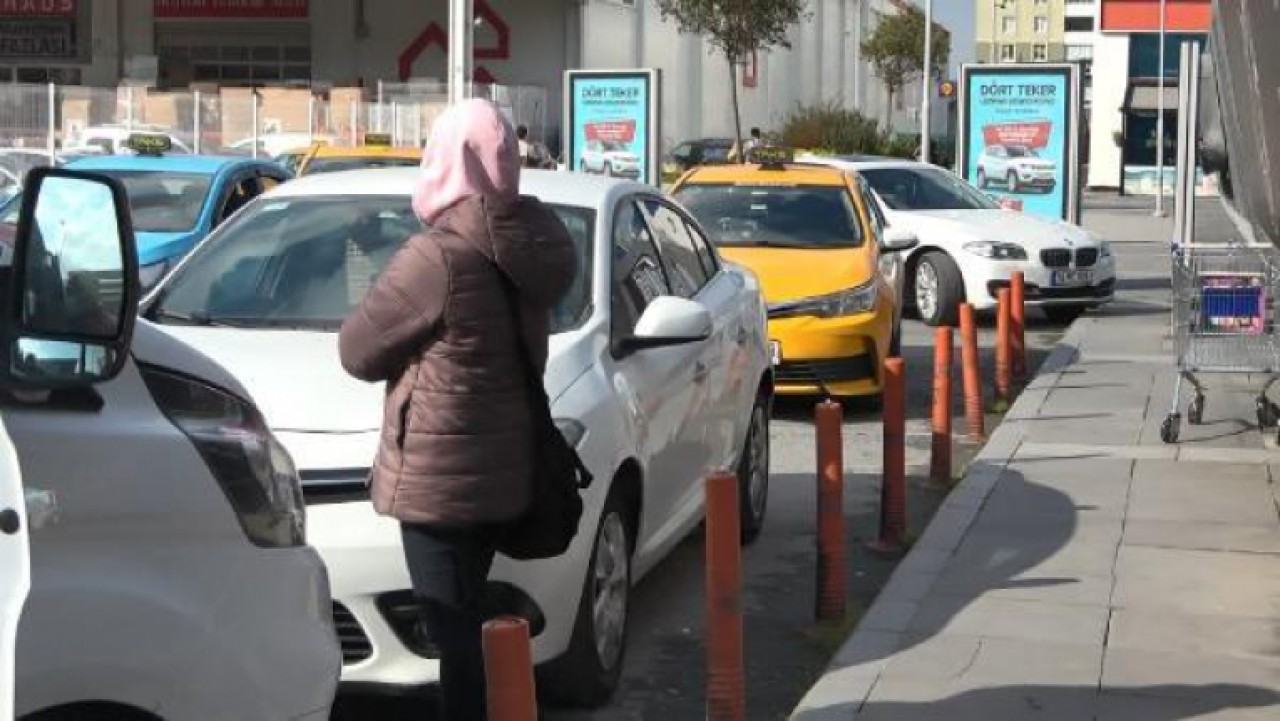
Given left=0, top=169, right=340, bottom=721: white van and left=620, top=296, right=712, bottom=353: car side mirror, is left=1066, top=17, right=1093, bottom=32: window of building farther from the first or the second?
left=0, top=169, right=340, bottom=721: white van

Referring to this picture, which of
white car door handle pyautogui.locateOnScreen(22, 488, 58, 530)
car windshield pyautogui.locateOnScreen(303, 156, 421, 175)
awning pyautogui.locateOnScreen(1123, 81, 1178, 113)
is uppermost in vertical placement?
awning pyautogui.locateOnScreen(1123, 81, 1178, 113)

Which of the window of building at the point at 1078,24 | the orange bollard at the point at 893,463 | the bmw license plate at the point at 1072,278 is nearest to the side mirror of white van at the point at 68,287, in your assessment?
the orange bollard at the point at 893,463

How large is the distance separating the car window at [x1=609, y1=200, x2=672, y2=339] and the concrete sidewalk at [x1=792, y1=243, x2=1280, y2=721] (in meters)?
1.41

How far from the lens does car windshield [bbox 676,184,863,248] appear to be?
12.5 m

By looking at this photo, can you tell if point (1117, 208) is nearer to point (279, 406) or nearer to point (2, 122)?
point (2, 122)

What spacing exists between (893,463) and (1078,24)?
154m

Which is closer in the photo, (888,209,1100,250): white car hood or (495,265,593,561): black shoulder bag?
(495,265,593,561): black shoulder bag

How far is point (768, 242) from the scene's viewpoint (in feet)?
41.1

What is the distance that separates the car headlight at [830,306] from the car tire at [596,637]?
5.59 metres

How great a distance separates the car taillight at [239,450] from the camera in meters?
3.25

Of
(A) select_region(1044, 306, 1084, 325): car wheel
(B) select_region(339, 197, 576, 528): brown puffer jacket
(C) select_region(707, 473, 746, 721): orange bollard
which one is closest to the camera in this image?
(B) select_region(339, 197, 576, 528): brown puffer jacket

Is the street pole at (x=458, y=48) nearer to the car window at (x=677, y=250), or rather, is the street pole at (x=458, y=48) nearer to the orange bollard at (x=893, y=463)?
the car window at (x=677, y=250)

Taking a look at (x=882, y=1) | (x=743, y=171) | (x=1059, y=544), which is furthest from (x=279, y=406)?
(x=882, y=1)

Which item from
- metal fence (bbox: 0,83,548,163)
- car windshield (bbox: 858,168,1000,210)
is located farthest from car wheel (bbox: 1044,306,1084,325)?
metal fence (bbox: 0,83,548,163)
